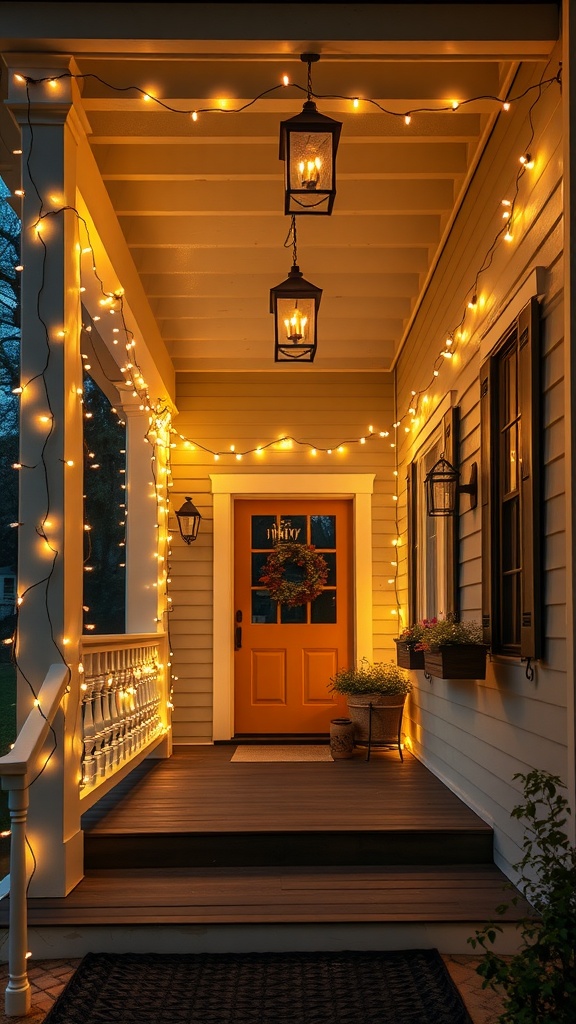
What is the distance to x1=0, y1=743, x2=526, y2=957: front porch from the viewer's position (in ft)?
Answer: 11.1

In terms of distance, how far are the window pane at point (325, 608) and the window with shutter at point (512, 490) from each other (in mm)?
3553

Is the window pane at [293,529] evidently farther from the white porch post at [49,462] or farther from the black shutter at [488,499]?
the white porch post at [49,462]

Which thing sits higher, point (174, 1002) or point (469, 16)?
point (469, 16)

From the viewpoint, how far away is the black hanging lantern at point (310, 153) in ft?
10.7

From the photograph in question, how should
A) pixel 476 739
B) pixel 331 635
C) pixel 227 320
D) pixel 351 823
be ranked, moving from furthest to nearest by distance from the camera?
1. pixel 331 635
2. pixel 227 320
3. pixel 476 739
4. pixel 351 823

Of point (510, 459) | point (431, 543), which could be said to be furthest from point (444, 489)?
point (431, 543)

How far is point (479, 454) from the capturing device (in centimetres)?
465

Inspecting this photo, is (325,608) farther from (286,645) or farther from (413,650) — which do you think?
(413,650)

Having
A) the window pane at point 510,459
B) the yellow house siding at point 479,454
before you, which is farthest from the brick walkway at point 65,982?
the window pane at point 510,459

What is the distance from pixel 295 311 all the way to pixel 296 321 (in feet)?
0.18

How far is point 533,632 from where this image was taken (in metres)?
3.42

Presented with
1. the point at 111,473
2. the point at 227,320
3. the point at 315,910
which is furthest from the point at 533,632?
the point at 111,473

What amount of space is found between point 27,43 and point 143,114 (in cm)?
80

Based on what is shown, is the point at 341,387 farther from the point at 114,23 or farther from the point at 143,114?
the point at 114,23
